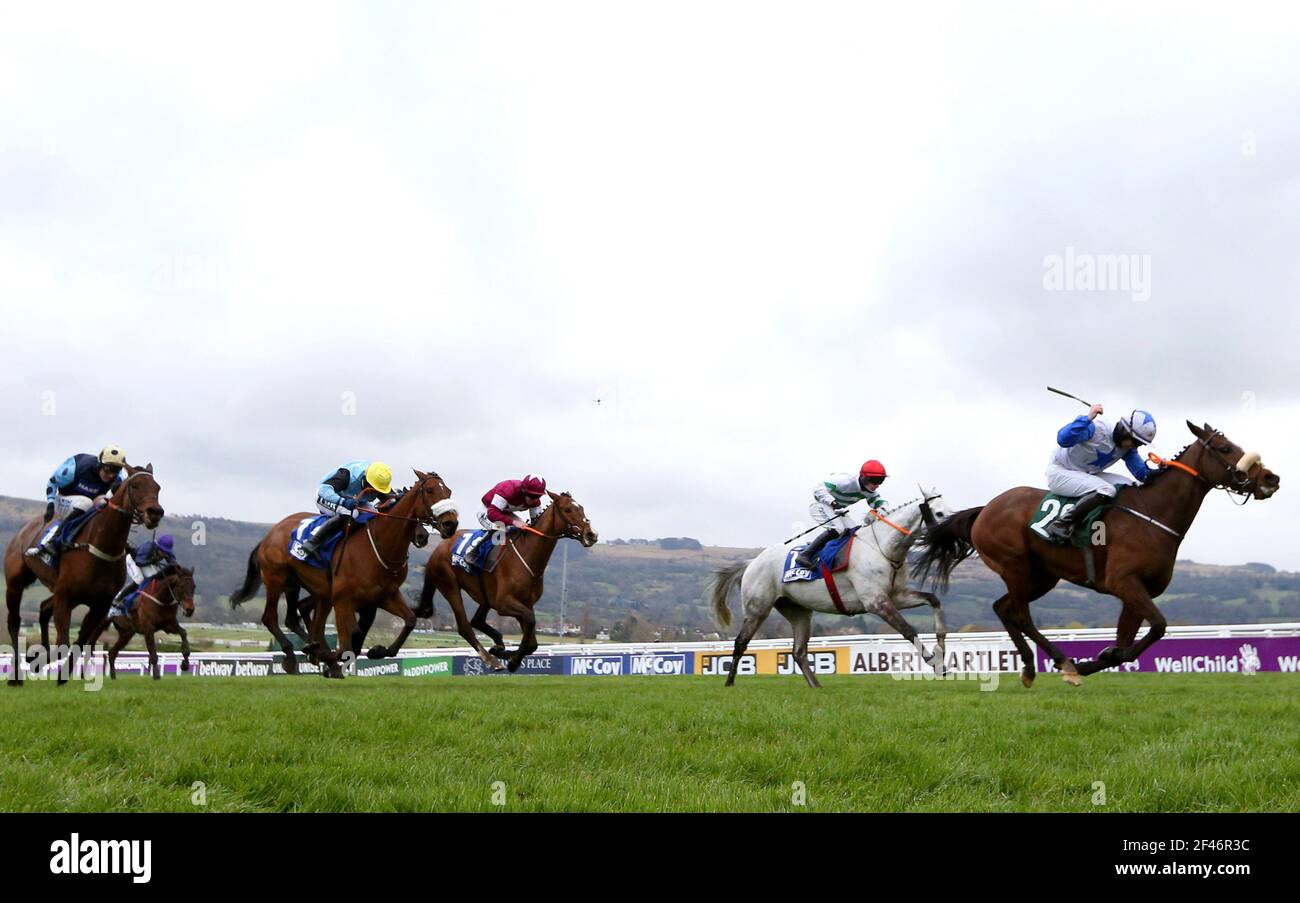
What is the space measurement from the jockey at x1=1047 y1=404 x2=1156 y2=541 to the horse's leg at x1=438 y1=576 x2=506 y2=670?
23.5 feet

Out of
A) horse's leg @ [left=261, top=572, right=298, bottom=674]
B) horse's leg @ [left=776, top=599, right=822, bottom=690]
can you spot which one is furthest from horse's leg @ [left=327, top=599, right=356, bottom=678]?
horse's leg @ [left=776, top=599, right=822, bottom=690]

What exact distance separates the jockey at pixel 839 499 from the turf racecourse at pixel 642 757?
5559mm

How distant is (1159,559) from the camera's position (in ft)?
35.3

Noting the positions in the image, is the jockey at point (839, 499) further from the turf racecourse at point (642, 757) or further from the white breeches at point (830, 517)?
the turf racecourse at point (642, 757)

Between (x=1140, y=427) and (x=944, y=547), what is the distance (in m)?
2.91

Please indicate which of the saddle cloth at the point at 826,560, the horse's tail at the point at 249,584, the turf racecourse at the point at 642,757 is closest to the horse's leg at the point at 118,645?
the horse's tail at the point at 249,584

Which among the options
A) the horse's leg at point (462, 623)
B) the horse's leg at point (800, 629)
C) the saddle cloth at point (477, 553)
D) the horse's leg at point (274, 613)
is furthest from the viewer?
the horse's leg at point (274, 613)

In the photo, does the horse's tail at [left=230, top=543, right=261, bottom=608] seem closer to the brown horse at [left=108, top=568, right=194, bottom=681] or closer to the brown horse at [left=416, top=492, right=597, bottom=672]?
Result: the brown horse at [left=108, top=568, right=194, bottom=681]

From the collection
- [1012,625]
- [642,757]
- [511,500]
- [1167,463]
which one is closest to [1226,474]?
[1167,463]

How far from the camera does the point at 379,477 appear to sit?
1444cm

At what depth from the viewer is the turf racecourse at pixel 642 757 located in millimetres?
5012

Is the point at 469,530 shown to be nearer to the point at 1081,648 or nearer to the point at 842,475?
the point at 842,475

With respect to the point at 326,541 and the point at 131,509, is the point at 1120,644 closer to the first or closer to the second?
the point at 326,541
